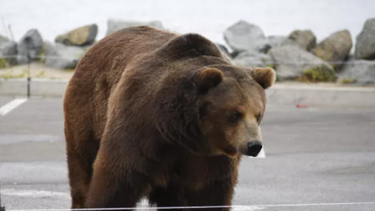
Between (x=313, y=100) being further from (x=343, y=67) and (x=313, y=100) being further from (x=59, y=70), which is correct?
(x=59, y=70)

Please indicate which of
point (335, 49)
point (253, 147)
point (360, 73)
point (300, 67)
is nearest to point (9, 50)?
point (300, 67)

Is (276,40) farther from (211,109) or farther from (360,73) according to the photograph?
(211,109)

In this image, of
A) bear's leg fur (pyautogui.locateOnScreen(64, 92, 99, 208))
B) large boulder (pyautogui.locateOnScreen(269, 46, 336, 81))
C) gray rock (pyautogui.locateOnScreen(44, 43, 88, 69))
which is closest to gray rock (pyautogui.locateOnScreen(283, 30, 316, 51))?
large boulder (pyautogui.locateOnScreen(269, 46, 336, 81))

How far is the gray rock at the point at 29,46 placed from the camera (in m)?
17.0

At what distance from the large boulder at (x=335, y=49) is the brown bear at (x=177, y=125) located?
38.8 feet

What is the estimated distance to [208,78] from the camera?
439 cm

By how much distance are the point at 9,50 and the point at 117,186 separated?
43.0 feet

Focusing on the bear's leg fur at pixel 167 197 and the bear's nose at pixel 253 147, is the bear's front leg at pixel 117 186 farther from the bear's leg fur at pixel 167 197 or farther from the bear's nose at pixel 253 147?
the bear's nose at pixel 253 147

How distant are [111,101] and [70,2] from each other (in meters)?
14.2

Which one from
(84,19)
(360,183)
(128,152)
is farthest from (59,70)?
(128,152)

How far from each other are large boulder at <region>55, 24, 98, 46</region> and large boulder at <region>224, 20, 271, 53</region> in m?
3.10

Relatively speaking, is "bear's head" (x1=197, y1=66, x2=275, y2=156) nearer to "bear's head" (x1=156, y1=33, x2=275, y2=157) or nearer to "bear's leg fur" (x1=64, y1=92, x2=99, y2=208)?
"bear's head" (x1=156, y1=33, x2=275, y2=157)

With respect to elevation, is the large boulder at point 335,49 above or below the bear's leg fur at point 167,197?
below

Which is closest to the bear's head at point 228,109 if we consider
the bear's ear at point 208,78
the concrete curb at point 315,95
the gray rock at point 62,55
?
the bear's ear at point 208,78
